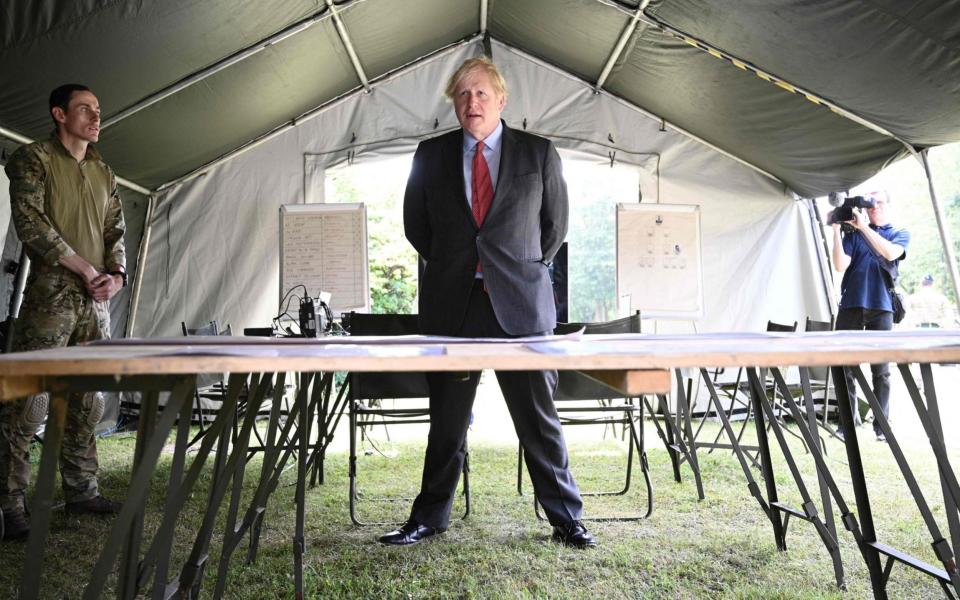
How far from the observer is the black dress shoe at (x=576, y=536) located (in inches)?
94.5

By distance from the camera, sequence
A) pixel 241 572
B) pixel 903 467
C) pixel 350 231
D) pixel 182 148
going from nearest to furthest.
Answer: pixel 903 467
pixel 241 572
pixel 182 148
pixel 350 231

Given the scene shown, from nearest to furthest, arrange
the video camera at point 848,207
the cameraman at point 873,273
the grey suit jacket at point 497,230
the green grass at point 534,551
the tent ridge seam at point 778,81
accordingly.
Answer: the green grass at point 534,551
the grey suit jacket at point 497,230
the tent ridge seam at point 778,81
the video camera at point 848,207
the cameraman at point 873,273

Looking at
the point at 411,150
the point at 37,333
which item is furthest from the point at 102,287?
the point at 411,150

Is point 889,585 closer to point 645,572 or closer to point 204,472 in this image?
point 645,572

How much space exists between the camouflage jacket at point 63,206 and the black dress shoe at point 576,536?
6.65ft

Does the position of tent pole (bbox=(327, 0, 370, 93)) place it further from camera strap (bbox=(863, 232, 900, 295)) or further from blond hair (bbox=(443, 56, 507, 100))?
camera strap (bbox=(863, 232, 900, 295))

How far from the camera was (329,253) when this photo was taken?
582cm

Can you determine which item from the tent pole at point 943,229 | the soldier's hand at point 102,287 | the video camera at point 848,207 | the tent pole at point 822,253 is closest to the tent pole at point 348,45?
the soldier's hand at point 102,287

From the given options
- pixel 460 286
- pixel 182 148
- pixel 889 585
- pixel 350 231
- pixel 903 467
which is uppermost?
pixel 182 148

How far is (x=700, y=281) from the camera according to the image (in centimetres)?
588

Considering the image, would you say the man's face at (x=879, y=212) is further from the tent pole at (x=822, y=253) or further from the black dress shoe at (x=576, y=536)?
the black dress shoe at (x=576, y=536)

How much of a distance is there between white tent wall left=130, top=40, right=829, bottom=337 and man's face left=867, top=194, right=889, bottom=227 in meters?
1.31

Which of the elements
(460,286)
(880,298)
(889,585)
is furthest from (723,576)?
(880,298)

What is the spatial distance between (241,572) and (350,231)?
3.89 m
